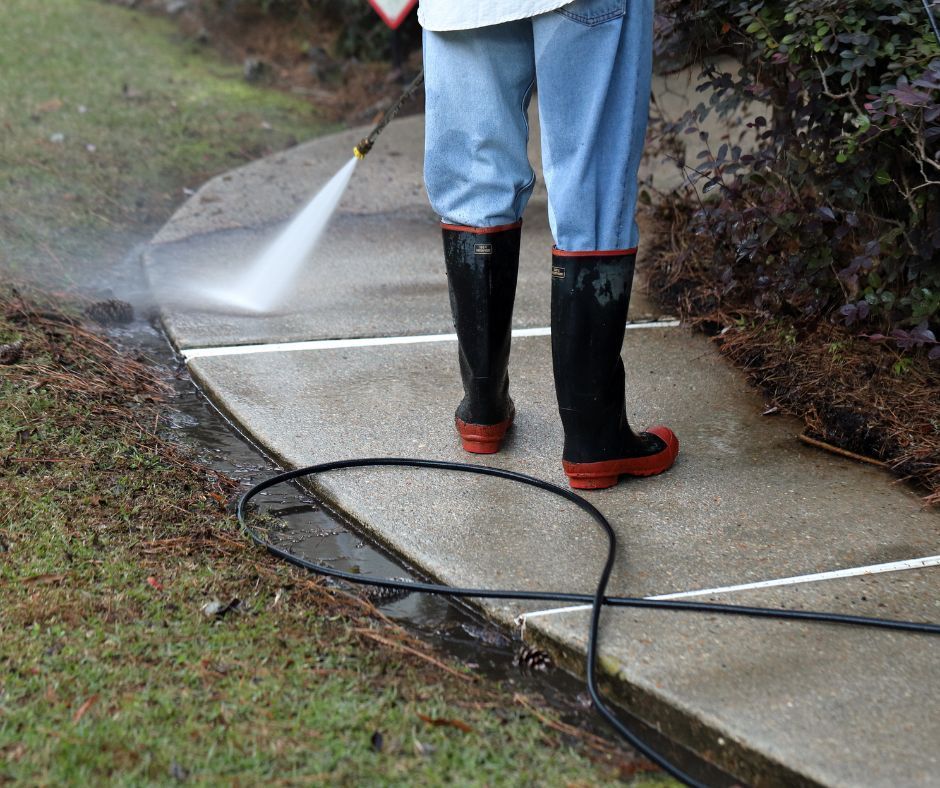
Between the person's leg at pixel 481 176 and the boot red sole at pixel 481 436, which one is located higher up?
the person's leg at pixel 481 176

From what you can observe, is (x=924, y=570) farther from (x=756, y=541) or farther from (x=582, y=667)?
(x=582, y=667)

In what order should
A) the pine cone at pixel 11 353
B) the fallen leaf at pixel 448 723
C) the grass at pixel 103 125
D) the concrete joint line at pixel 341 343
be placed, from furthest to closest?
the grass at pixel 103 125 → the concrete joint line at pixel 341 343 → the pine cone at pixel 11 353 → the fallen leaf at pixel 448 723

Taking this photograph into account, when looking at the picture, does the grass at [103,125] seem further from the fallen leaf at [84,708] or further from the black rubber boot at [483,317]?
the fallen leaf at [84,708]

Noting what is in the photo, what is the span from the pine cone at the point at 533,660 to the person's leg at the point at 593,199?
2.01 feet

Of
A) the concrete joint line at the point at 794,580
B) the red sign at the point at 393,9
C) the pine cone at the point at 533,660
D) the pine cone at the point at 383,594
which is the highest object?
the red sign at the point at 393,9

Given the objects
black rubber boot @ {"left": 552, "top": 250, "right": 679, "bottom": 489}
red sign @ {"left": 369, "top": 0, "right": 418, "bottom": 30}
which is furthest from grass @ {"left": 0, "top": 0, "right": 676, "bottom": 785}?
red sign @ {"left": 369, "top": 0, "right": 418, "bottom": 30}

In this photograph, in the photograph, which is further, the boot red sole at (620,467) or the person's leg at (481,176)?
the boot red sole at (620,467)

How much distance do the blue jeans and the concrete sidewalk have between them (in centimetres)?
66

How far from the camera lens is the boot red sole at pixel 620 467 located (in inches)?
101

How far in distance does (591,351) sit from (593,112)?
543mm

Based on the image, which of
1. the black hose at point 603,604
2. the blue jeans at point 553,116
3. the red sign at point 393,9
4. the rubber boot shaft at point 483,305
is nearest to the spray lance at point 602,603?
the black hose at point 603,604

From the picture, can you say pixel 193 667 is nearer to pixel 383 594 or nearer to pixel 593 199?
pixel 383 594

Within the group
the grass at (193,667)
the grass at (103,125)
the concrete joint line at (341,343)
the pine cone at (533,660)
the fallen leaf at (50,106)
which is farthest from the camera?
the fallen leaf at (50,106)

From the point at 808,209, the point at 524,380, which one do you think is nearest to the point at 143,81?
the point at 524,380
